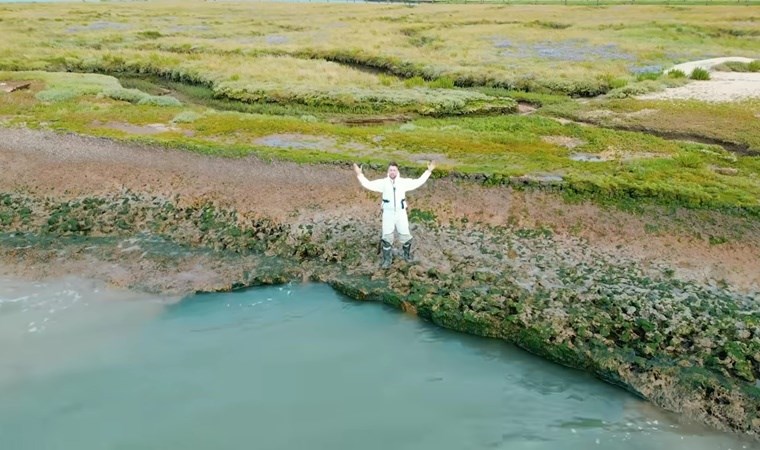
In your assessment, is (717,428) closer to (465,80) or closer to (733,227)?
(733,227)

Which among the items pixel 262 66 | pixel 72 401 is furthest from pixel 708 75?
pixel 72 401

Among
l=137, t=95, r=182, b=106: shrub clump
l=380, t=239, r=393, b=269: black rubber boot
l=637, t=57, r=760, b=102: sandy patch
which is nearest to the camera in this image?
l=380, t=239, r=393, b=269: black rubber boot

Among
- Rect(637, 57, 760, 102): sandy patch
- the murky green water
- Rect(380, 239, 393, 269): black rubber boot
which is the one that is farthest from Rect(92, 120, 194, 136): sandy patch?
Rect(637, 57, 760, 102): sandy patch

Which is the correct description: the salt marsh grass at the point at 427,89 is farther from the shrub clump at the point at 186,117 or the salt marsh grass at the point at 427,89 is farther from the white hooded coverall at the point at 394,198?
the white hooded coverall at the point at 394,198

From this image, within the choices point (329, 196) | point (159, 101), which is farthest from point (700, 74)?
point (159, 101)

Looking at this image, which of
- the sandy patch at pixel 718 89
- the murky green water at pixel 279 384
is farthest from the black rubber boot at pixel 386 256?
the sandy patch at pixel 718 89

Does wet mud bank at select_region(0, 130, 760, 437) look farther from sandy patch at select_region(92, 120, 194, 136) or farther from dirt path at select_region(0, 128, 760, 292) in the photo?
sandy patch at select_region(92, 120, 194, 136)

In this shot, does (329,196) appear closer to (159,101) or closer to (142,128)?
(142,128)
